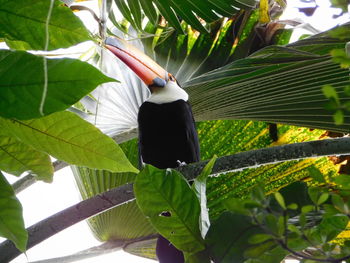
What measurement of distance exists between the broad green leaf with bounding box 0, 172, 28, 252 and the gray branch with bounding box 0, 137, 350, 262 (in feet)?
0.40

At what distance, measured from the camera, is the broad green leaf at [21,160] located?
2.81 ft

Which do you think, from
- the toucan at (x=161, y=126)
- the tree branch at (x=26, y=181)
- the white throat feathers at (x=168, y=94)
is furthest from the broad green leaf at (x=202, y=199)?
the white throat feathers at (x=168, y=94)

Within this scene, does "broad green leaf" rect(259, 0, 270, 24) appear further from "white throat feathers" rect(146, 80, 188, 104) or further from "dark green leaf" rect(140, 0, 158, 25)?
"white throat feathers" rect(146, 80, 188, 104)

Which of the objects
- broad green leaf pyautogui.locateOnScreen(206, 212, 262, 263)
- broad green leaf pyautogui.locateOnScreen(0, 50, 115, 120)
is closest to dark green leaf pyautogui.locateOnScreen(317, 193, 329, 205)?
broad green leaf pyautogui.locateOnScreen(206, 212, 262, 263)

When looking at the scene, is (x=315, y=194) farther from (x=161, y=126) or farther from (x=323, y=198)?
(x=161, y=126)

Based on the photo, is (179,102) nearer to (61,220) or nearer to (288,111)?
(288,111)

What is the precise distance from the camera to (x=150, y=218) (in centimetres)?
71

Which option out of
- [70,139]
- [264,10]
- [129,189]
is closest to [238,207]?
[70,139]

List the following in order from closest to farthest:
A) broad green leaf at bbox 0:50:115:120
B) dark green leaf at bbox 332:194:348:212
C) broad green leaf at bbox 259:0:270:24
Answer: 1. dark green leaf at bbox 332:194:348:212
2. broad green leaf at bbox 0:50:115:120
3. broad green leaf at bbox 259:0:270:24

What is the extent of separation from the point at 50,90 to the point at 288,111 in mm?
879

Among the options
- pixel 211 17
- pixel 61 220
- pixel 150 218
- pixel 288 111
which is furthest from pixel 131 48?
pixel 150 218

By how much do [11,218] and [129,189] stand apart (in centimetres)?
25

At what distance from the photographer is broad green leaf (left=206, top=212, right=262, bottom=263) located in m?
0.66

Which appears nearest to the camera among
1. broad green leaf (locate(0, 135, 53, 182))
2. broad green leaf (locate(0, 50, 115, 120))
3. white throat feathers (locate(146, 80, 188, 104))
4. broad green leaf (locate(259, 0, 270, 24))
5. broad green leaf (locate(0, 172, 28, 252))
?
broad green leaf (locate(0, 50, 115, 120))
